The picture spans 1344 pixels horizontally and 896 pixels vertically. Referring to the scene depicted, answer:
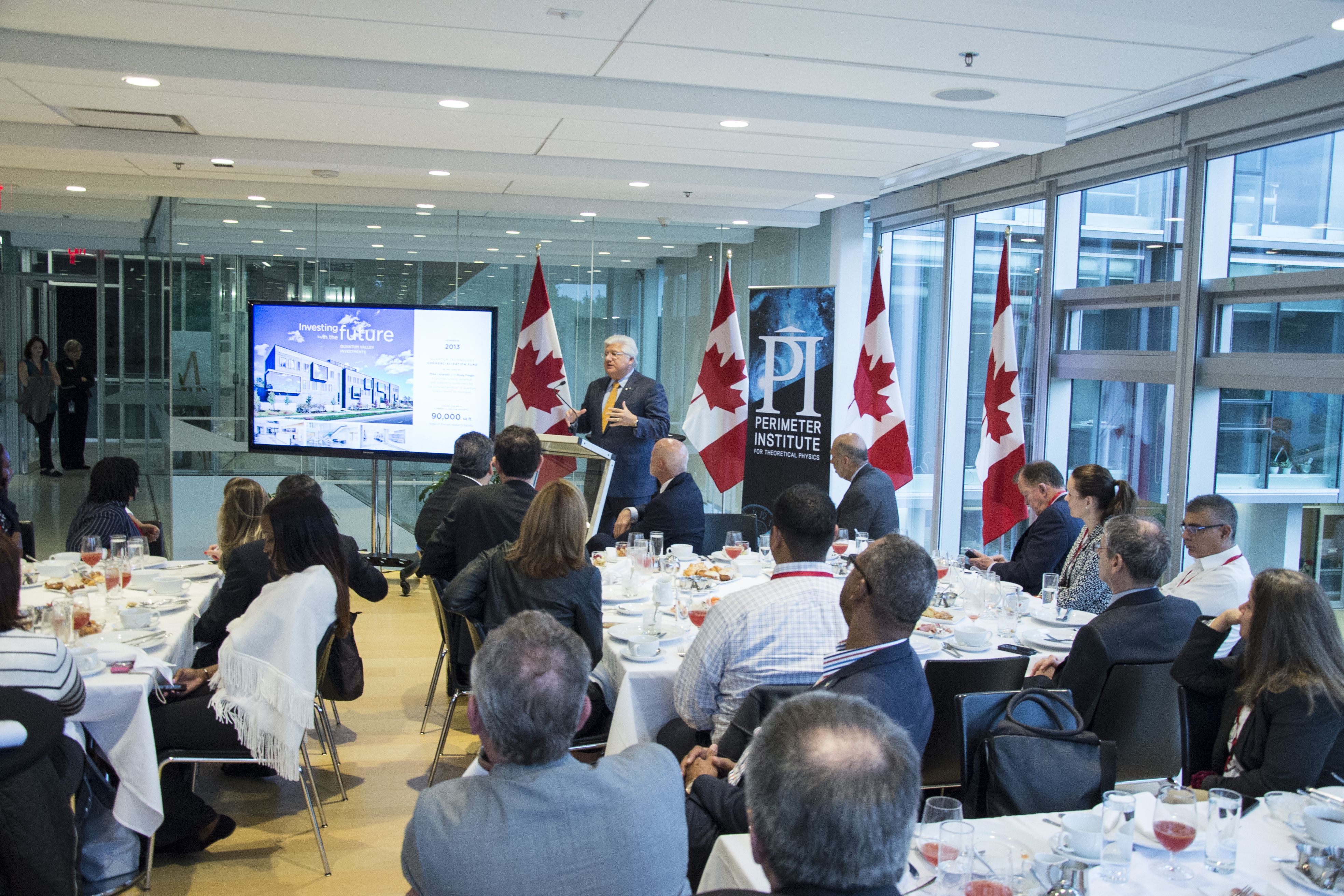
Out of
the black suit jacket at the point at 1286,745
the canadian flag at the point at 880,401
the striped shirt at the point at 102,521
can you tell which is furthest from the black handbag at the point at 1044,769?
the canadian flag at the point at 880,401

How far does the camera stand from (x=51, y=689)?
2545 mm

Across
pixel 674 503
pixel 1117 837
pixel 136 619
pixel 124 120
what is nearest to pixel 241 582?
pixel 136 619

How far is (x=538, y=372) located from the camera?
7883 mm

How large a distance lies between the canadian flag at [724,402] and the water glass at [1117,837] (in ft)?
18.3

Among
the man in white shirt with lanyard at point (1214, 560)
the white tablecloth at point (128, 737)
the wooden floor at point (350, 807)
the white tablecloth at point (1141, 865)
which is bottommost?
the wooden floor at point (350, 807)

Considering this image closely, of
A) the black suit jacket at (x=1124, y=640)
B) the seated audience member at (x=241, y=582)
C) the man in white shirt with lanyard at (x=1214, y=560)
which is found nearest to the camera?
the black suit jacket at (x=1124, y=640)

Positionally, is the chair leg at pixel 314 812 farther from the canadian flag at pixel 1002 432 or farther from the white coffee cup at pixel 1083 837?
the canadian flag at pixel 1002 432

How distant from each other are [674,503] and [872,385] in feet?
7.33

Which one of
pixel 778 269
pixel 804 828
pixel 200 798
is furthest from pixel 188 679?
pixel 778 269

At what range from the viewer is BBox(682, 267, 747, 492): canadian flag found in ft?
25.2

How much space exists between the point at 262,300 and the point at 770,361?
3.99 meters

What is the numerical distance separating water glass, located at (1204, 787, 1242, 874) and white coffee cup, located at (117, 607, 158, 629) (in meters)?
3.42

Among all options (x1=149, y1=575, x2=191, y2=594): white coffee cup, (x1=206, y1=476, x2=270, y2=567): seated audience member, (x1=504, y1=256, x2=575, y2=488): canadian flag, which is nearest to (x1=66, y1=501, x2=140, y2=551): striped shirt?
(x1=149, y1=575, x2=191, y2=594): white coffee cup

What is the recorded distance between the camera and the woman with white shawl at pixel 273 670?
332cm
